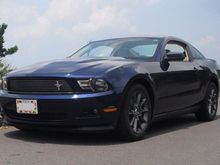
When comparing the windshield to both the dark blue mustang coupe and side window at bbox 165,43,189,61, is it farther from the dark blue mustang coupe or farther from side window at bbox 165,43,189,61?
side window at bbox 165,43,189,61

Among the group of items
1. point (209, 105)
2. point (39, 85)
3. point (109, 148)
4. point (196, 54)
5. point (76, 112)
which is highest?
point (39, 85)

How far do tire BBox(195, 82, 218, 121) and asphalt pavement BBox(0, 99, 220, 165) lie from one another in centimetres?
105

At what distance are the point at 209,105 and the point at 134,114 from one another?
276 cm

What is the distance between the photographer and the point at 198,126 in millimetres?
8859

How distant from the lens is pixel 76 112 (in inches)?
261

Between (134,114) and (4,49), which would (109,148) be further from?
(4,49)

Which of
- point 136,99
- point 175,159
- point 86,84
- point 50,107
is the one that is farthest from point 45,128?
point 175,159

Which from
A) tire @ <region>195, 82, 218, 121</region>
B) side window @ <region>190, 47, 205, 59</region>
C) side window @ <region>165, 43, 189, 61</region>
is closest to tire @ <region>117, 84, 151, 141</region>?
side window @ <region>165, 43, 189, 61</region>

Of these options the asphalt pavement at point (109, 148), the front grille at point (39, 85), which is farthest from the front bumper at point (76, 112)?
the asphalt pavement at point (109, 148)

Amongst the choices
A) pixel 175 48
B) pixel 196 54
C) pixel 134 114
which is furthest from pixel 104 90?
pixel 196 54

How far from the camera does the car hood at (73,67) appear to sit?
6.76m

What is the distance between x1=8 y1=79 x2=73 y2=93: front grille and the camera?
670 centimetres

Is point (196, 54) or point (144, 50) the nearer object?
point (144, 50)

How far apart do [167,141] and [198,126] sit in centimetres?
176
